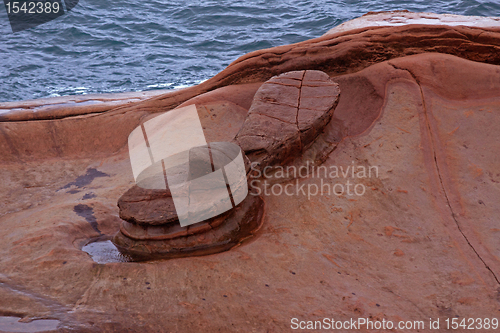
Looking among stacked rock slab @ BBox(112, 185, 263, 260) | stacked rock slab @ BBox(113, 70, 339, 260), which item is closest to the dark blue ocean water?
stacked rock slab @ BBox(113, 70, 339, 260)

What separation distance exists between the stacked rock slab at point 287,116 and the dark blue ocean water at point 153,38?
4562 millimetres

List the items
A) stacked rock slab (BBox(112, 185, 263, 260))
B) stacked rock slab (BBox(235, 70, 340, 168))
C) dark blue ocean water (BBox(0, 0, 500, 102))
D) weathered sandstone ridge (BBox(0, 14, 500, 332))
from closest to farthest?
weathered sandstone ridge (BBox(0, 14, 500, 332)) → stacked rock slab (BBox(112, 185, 263, 260)) → stacked rock slab (BBox(235, 70, 340, 168)) → dark blue ocean water (BBox(0, 0, 500, 102))

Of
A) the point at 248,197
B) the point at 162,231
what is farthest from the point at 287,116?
the point at 162,231

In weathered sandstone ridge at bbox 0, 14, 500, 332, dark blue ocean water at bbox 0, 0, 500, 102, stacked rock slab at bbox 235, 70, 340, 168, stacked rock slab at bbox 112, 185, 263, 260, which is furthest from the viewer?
dark blue ocean water at bbox 0, 0, 500, 102

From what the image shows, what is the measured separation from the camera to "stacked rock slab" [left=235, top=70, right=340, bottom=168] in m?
3.12

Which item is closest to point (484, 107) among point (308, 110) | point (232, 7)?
point (308, 110)

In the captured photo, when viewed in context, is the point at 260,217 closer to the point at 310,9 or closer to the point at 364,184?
the point at 364,184

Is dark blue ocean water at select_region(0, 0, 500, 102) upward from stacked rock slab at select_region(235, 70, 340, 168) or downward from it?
downward

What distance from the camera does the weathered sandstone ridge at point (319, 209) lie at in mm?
2082

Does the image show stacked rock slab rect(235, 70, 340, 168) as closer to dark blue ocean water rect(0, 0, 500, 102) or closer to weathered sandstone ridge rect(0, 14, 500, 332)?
weathered sandstone ridge rect(0, 14, 500, 332)

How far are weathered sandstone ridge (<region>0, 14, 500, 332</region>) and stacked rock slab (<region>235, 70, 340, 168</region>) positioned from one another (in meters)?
0.22

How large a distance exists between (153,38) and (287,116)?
7.51m

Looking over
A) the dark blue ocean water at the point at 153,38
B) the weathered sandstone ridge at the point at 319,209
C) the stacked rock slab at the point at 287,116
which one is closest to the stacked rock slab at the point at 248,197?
the stacked rock slab at the point at 287,116

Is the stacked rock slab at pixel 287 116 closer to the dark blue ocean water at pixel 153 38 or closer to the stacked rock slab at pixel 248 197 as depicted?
the stacked rock slab at pixel 248 197
